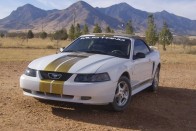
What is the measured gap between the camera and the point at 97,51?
8.08 meters

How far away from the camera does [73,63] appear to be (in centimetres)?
702

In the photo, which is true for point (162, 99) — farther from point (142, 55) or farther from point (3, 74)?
point (3, 74)

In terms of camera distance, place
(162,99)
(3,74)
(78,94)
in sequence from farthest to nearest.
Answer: (3,74)
(162,99)
(78,94)

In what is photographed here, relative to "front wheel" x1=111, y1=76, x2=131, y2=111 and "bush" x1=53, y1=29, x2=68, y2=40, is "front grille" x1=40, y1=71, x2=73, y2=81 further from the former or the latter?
"bush" x1=53, y1=29, x2=68, y2=40

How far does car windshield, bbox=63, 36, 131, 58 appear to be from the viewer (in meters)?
8.10

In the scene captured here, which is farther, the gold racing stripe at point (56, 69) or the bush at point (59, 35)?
the bush at point (59, 35)

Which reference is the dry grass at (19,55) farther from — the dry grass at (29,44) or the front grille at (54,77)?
the front grille at (54,77)

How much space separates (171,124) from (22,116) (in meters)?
2.62

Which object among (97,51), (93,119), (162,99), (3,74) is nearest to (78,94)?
(93,119)

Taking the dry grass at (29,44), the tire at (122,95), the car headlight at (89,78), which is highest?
the car headlight at (89,78)

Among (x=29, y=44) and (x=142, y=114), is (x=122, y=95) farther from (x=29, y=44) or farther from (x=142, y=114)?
(x=29, y=44)

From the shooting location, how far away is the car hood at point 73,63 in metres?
6.83

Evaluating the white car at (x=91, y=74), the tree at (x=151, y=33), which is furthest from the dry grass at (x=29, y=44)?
the white car at (x=91, y=74)

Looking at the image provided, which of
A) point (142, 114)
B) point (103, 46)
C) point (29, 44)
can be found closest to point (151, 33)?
point (29, 44)
